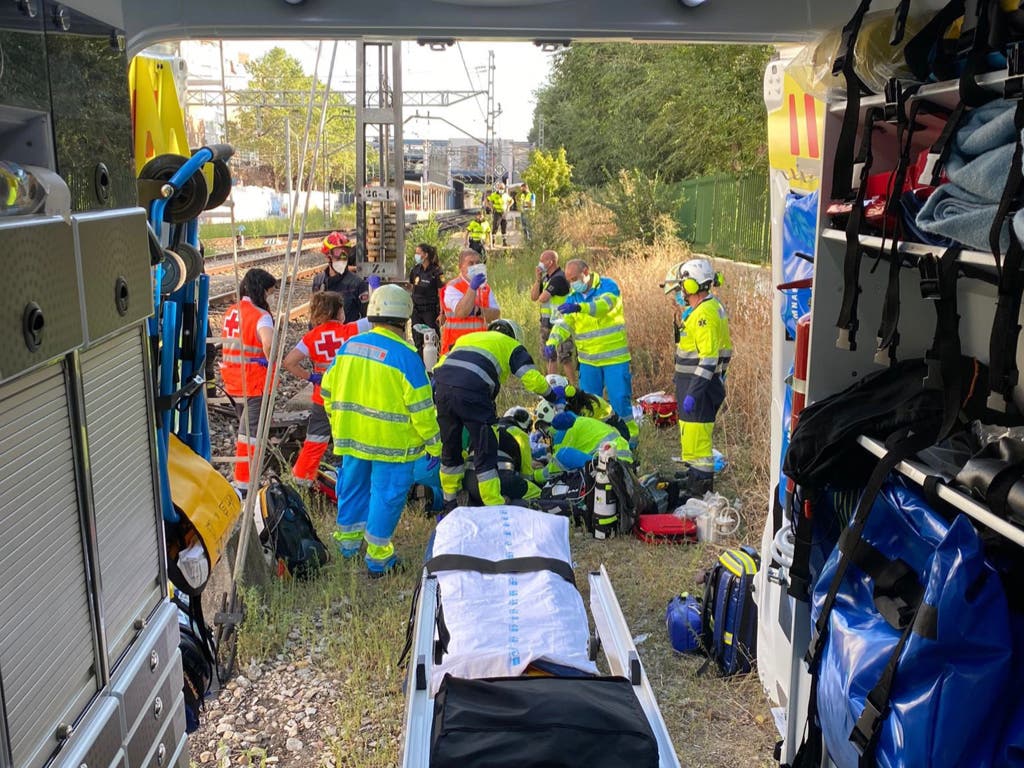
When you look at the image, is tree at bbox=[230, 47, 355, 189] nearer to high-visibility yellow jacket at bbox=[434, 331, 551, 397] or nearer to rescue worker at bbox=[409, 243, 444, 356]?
rescue worker at bbox=[409, 243, 444, 356]

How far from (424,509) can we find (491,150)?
89.5 ft

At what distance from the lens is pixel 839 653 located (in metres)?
2.48

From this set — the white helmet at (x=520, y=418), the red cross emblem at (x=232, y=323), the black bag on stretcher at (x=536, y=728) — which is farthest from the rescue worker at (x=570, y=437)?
the black bag on stretcher at (x=536, y=728)

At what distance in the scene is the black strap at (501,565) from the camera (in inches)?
165

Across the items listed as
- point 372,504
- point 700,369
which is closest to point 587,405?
point 700,369

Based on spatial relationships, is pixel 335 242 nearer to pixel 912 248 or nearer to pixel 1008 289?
pixel 912 248

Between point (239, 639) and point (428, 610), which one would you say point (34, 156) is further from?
point (239, 639)

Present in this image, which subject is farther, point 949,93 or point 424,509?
point 424,509

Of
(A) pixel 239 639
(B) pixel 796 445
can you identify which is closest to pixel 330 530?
(A) pixel 239 639

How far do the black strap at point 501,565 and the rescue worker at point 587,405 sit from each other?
3.41 meters

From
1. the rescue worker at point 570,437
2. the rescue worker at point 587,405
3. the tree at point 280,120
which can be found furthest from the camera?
the tree at point 280,120

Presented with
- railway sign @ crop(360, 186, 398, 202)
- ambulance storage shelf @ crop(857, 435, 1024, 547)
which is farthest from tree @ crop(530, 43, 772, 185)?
ambulance storage shelf @ crop(857, 435, 1024, 547)

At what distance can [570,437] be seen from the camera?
7.31 m

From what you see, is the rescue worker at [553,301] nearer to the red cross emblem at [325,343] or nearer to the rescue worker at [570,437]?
the rescue worker at [570,437]
